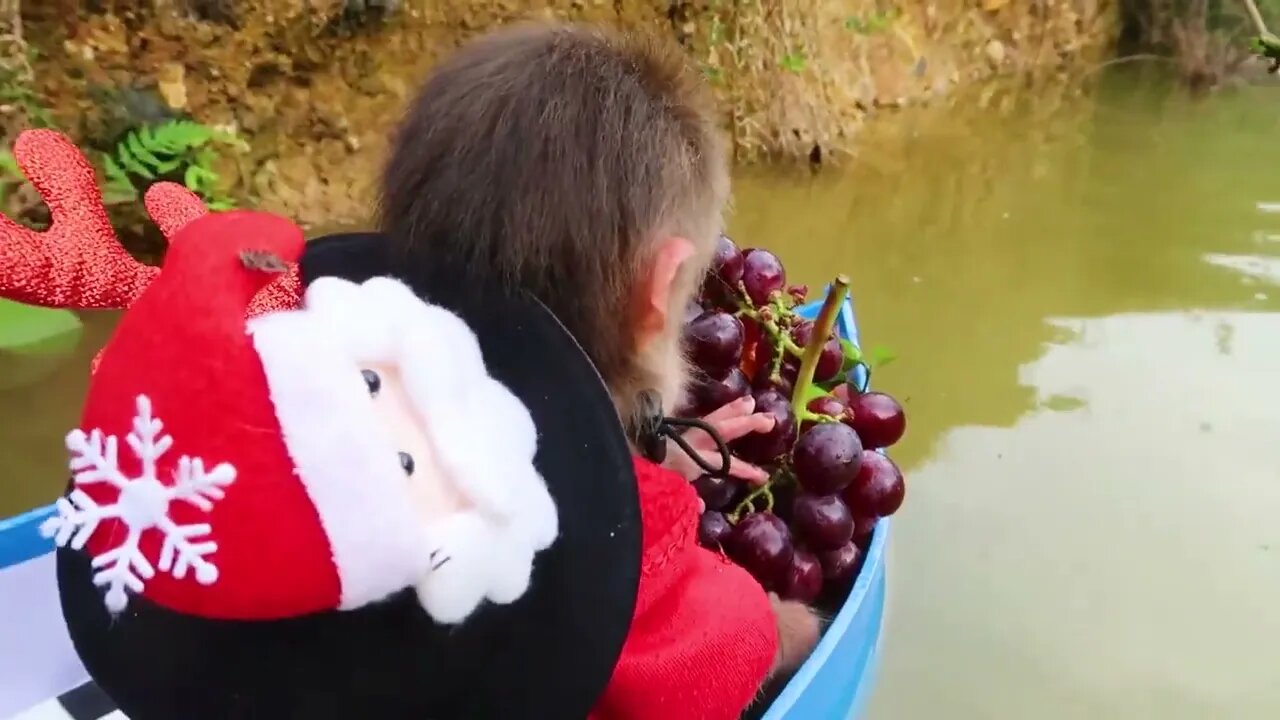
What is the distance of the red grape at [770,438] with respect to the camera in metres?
0.96

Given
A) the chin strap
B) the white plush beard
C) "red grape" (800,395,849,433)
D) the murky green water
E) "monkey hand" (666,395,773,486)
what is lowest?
the murky green water

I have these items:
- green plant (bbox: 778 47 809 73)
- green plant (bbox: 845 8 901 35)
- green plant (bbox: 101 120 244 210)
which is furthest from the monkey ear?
green plant (bbox: 845 8 901 35)

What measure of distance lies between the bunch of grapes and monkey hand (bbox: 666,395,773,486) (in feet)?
0.06

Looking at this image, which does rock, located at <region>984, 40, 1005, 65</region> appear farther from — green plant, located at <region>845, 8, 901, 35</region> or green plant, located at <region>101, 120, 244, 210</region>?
green plant, located at <region>101, 120, 244, 210</region>

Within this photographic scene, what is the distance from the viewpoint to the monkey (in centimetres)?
64

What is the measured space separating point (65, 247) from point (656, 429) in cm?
42

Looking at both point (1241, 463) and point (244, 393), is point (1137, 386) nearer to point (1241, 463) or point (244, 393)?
point (1241, 463)

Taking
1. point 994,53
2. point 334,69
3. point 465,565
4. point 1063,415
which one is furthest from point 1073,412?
point 994,53

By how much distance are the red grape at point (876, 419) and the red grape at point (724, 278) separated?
0.53 ft

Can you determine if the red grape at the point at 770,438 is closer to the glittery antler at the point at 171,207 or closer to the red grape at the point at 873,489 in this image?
the red grape at the point at 873,489

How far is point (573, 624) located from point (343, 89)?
6.32ft

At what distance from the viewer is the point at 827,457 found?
93cm

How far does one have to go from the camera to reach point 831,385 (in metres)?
1.10

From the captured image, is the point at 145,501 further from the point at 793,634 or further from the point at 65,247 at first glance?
the point at 793,634
